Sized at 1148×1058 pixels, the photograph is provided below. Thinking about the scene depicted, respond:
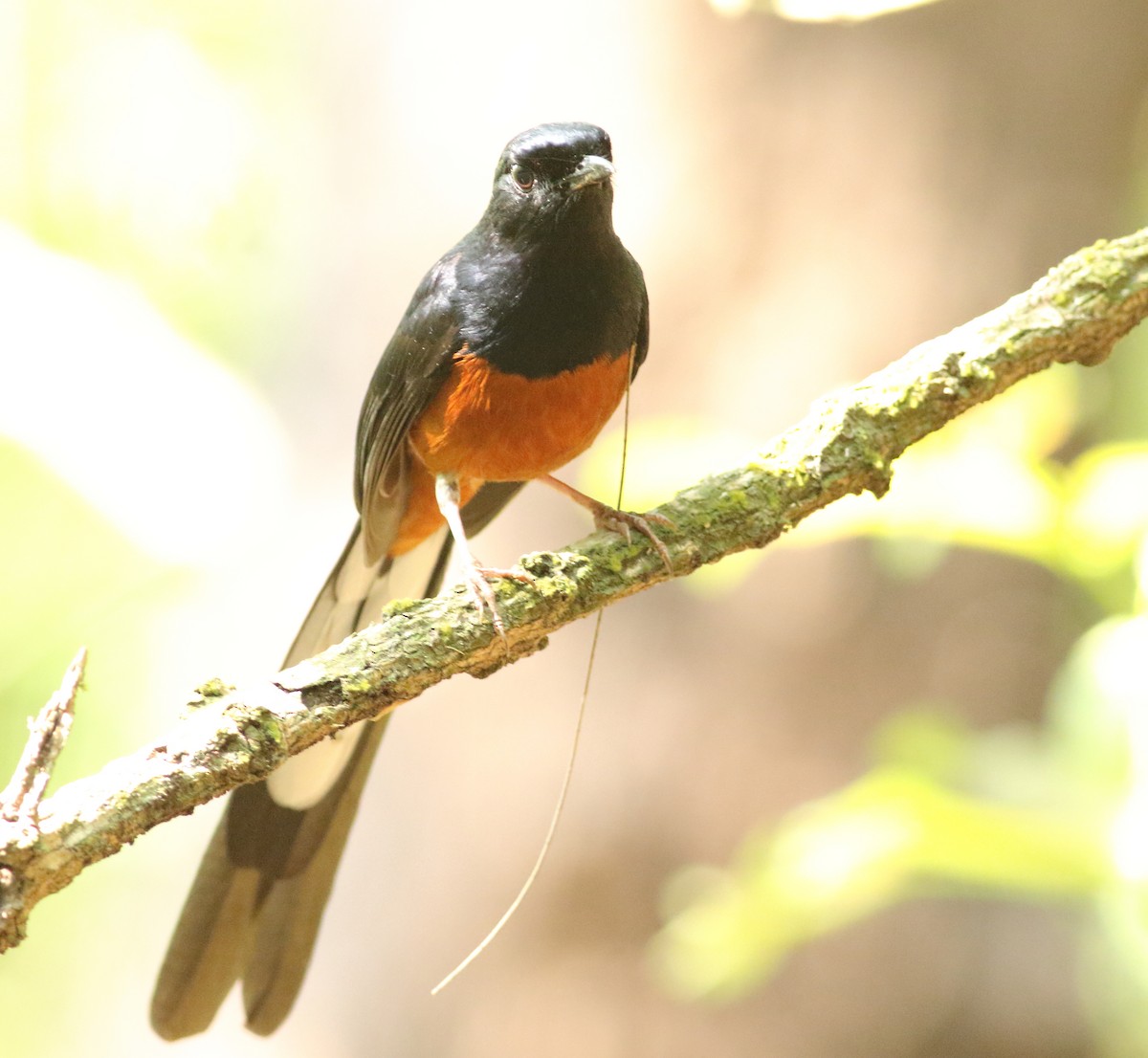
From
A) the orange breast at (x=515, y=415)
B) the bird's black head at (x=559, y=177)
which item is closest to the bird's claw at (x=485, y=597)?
the orange breast at (x=515, y=415)

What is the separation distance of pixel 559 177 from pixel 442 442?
64 cm

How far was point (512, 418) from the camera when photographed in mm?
2465

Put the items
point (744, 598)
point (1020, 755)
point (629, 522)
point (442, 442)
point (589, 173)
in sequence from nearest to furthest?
point (629, 522) → point (589, 173) → point (442, 442) → point (1020, 755) → point (744, 598)

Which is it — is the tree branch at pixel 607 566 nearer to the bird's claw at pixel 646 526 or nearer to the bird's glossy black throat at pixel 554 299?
the bird's claw at pixel 646 526

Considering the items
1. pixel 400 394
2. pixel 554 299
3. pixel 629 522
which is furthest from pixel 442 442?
pixel 629 522

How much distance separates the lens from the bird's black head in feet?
7.85

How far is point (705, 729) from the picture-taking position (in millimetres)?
4047

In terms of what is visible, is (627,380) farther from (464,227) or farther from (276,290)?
(276,290)

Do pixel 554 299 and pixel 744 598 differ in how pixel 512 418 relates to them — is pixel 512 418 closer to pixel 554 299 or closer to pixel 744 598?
pixel 554 299

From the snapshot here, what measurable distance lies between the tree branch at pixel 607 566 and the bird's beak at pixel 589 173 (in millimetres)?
658

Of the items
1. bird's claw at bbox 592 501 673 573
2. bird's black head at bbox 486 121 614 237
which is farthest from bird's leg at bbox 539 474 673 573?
bird's black head at bbox 486 121 614 237

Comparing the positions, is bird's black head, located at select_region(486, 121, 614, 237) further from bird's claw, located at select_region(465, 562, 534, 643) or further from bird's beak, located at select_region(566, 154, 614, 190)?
bird's claw, located at select_region(465, 562, 534, 643)

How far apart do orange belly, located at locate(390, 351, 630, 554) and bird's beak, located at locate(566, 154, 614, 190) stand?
37 centimetres

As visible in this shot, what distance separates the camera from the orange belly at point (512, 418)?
7.99 ft
